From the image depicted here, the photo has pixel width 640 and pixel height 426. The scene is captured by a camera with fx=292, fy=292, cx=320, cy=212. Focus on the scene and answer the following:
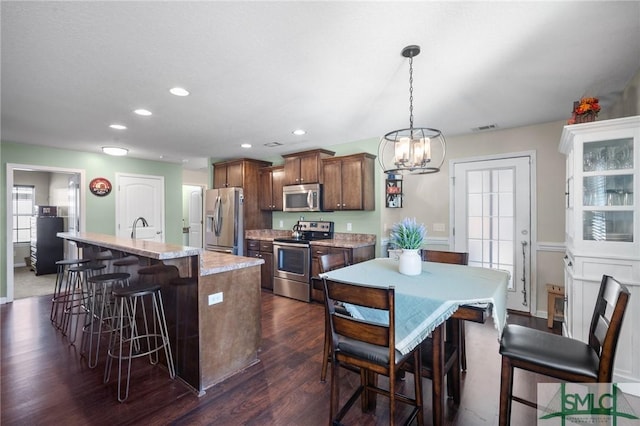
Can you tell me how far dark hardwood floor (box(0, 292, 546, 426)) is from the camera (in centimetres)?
190

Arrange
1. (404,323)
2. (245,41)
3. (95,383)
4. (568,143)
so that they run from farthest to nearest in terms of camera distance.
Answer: (568,143), (95,383), (245,41), (404,323)

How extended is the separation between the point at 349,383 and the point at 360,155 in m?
2.99

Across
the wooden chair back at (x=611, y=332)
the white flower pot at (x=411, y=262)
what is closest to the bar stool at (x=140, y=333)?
the white flower pot at (x=411, y=262)

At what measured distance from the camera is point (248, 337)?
2.57 metres

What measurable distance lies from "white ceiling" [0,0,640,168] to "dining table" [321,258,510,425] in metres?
1.58

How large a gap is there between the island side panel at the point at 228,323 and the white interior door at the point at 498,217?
10.0 feet

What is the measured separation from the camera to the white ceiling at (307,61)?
1.65m

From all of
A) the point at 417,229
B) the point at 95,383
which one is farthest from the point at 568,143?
the point at 95,383

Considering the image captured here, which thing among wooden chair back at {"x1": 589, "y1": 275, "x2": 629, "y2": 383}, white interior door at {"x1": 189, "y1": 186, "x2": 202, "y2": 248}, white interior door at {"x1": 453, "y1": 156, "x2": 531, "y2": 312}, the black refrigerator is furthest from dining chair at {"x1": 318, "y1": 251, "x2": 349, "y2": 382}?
the black refrigerator

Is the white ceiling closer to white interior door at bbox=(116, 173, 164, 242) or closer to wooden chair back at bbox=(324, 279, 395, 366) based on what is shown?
wooden chair back at bbox=(324, 279, 395, 366)

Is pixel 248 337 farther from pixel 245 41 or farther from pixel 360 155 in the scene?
pixel 360 155

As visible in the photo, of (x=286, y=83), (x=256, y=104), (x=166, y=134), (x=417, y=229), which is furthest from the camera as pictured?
(x=166, y=134)

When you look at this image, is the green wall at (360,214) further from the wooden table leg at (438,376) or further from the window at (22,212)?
the window at (22,212)
